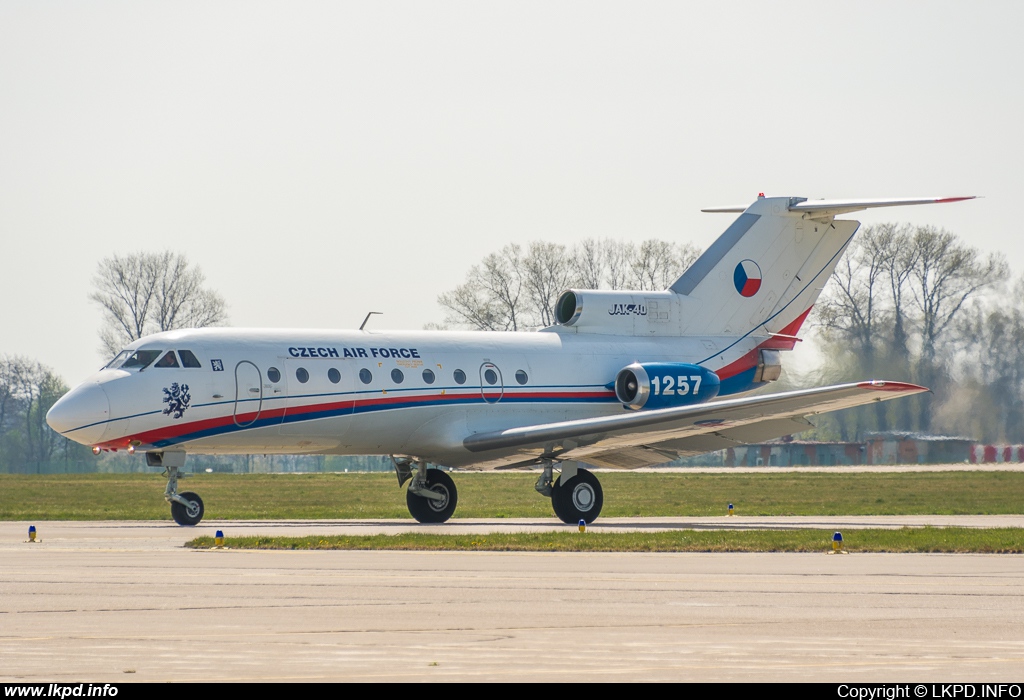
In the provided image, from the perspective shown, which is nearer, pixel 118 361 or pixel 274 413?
pixel 118 361

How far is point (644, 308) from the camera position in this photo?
29.6 m

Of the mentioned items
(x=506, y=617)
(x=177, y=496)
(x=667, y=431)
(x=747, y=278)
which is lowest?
(x=506, y=617)

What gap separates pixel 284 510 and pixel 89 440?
9429 mm

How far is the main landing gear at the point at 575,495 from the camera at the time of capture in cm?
2553

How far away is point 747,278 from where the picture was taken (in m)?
30.1

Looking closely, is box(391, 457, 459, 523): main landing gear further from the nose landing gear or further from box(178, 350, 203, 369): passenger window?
box(178, 350, 203, 369): passenger window

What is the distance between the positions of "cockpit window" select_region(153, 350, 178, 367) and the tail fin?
11579 millimetres

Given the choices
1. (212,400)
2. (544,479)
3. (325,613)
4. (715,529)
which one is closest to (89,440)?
(212,400)

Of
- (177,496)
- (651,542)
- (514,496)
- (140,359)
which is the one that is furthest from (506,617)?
(514,496)

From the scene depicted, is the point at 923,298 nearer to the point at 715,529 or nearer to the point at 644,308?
the point at 644,308

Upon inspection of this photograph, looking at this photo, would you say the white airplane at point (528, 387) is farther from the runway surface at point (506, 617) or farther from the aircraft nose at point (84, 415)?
the runway surface at point (506, 617)

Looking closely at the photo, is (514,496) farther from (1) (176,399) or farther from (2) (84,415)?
(2) (84,415)

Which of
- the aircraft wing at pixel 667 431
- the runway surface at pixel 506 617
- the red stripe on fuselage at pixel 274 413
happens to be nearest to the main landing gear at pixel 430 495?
the aircraft wing at pixel 667 431

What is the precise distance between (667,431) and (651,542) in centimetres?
675
